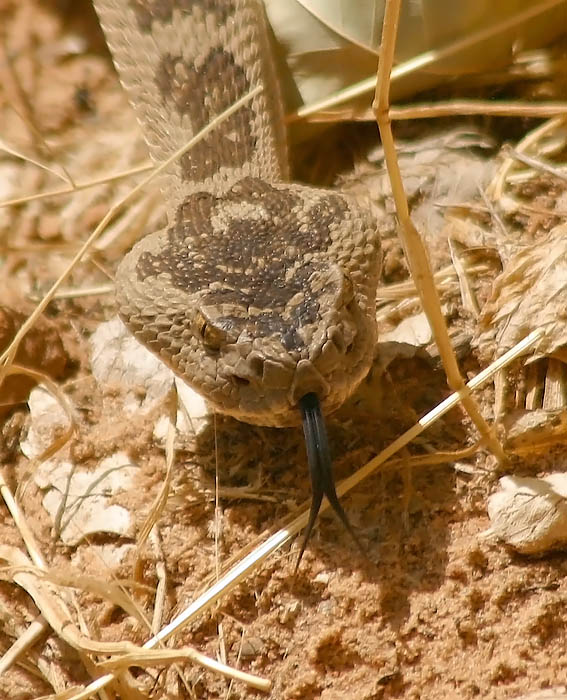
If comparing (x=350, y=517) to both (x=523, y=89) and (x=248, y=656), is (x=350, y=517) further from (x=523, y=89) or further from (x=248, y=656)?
(x=523, y=89)

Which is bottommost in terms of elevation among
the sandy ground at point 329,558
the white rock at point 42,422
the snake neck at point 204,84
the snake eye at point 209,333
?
the sandy ground at point 329,558

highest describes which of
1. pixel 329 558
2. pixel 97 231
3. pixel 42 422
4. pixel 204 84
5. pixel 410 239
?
pixel 204 84

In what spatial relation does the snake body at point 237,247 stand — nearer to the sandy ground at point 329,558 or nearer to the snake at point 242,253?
the snake at point 242,253

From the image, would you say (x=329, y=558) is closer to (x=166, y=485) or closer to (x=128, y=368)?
(x=166, y=485)

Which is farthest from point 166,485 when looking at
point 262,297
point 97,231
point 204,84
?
point 204,84

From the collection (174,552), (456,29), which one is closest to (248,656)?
(174,552)

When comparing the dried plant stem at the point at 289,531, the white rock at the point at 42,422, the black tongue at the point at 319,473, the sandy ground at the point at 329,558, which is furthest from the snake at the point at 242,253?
the white rock at the point at 42,422
